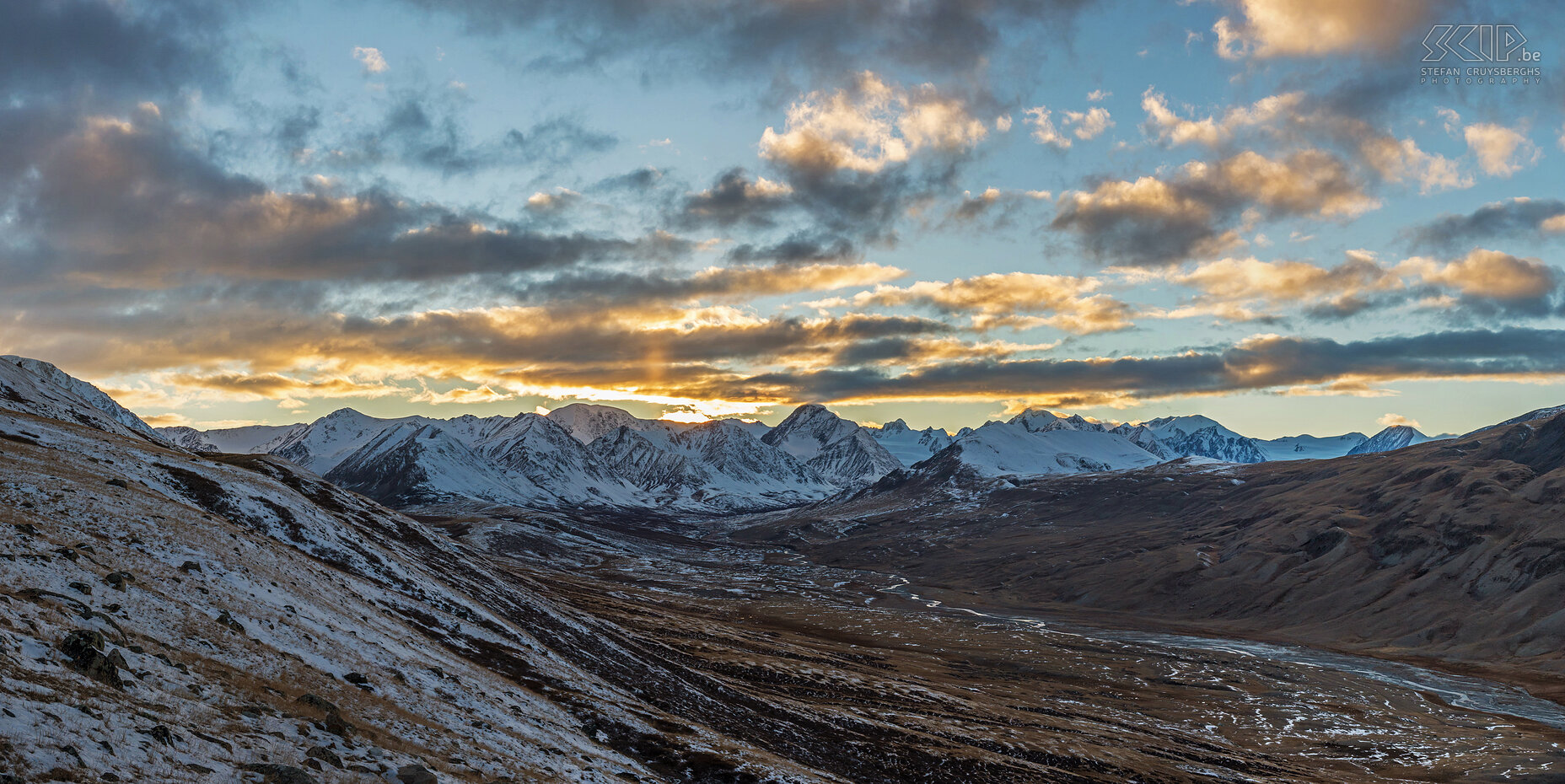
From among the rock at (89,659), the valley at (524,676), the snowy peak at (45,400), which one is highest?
the snowy peak at (45,400)

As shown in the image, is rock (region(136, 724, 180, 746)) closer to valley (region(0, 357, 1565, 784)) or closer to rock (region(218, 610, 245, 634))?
valley (region(0, 357, 1565, 784))

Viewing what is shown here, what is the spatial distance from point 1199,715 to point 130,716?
109m

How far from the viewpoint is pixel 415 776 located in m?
25.3

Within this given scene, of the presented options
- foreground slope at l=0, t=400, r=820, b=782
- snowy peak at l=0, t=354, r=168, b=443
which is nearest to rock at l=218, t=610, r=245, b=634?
foreground slope at l=0, t=400, r=820, b=782

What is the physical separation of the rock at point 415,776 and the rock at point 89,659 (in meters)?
7.74

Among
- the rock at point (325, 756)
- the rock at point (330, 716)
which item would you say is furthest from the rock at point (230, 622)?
the rock at point (325, 756)

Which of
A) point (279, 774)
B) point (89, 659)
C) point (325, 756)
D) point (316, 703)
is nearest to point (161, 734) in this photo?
point (279, 774)

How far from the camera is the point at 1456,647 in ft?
497

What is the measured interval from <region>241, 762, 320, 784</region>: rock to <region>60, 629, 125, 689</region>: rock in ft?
16.0

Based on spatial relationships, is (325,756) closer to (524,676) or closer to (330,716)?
(330,716)

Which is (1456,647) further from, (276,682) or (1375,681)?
(276,682)

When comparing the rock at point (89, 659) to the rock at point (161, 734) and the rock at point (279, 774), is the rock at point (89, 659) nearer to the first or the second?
the rock at point (161, 734)

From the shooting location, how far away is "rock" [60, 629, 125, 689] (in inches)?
880

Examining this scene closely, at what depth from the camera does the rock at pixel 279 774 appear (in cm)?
2088
